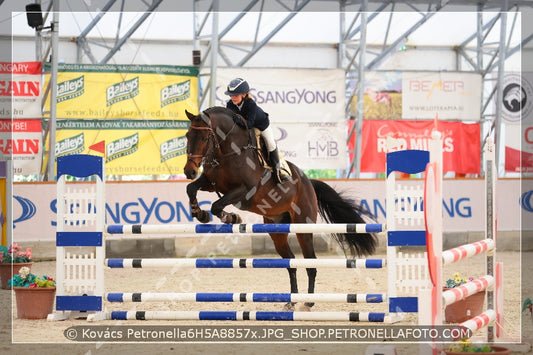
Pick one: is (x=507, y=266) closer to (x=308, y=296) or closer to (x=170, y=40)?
(x=308, y=296)

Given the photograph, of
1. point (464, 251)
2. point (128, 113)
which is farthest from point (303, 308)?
point (128, 113)

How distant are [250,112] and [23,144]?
8106mm

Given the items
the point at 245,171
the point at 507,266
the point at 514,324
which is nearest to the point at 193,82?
the point at 507,266

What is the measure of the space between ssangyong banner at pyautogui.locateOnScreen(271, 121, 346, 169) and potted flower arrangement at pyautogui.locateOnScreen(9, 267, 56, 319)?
26.8 ft

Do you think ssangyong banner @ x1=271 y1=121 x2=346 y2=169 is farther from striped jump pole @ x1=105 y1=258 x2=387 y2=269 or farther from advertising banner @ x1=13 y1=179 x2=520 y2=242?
striped jump pole @ x1=105 y1=258 x2=387 y2=269

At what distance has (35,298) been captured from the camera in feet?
18.9

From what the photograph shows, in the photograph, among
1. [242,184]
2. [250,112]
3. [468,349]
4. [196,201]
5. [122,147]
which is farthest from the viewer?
[122,147]

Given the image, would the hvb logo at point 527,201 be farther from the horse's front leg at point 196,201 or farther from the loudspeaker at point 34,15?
the loudspeaker at point 34,15

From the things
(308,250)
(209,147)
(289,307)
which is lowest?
(289,307)

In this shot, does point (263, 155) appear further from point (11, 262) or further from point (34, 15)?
point (34, 15)

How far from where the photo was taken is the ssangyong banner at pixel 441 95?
14.7 m

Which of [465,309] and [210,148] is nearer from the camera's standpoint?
[210,148]

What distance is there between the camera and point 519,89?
50.7 ft

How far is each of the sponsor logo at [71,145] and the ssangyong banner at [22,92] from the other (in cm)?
64
